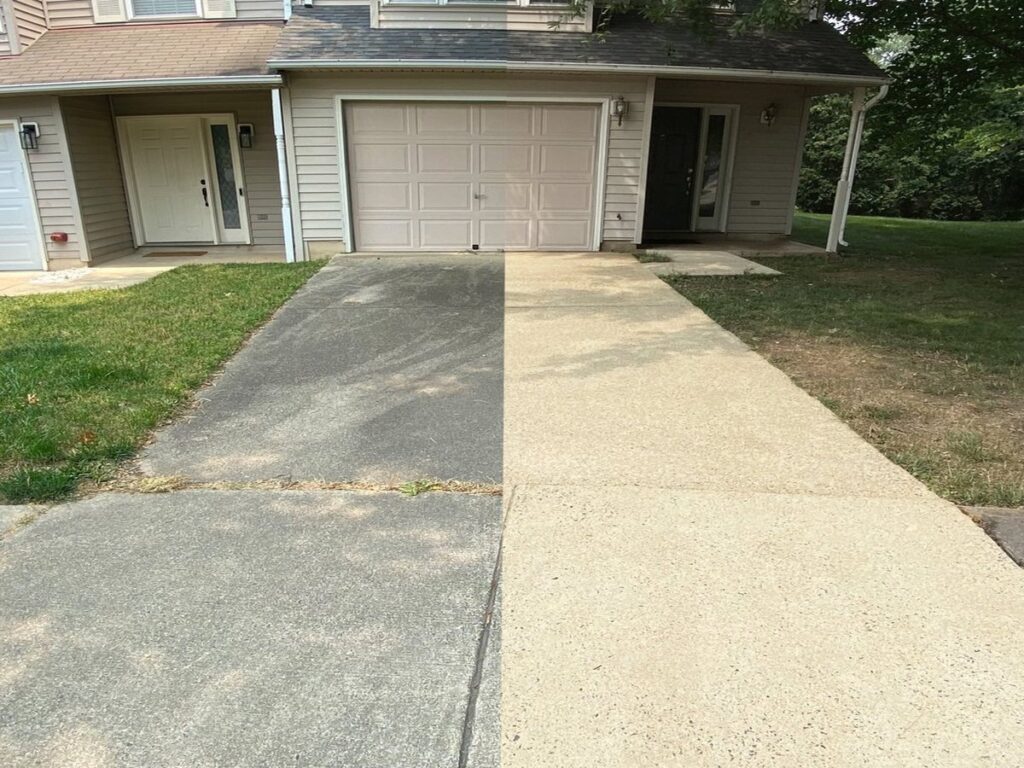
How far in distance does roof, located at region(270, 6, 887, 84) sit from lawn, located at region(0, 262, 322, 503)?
325 centimetres

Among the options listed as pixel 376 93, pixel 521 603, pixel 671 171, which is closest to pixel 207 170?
pixel 376 93

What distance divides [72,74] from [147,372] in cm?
676

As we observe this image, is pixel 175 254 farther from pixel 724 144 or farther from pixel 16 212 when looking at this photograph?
pixel 724 144

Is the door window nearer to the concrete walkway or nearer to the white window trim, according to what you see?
the white window trim

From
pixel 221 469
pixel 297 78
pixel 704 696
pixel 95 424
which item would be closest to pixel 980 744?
pixel 704 696

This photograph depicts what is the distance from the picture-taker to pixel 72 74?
8.93 m

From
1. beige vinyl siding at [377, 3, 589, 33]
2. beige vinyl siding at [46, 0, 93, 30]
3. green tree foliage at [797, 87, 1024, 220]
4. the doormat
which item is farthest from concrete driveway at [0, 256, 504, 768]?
green tree foliage at [797, 87, 1024, 220]

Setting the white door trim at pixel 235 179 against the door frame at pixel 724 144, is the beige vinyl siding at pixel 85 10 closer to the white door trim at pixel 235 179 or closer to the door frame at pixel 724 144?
the white door trim at pixel 235 179

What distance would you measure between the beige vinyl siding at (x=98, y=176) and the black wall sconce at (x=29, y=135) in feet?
1.26

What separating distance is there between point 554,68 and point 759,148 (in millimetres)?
4526

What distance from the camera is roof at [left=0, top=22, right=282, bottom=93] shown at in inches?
344

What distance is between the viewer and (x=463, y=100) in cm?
930

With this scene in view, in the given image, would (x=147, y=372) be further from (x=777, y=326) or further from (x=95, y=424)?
(x=777, y=326)

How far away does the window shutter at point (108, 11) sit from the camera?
10.1 m
